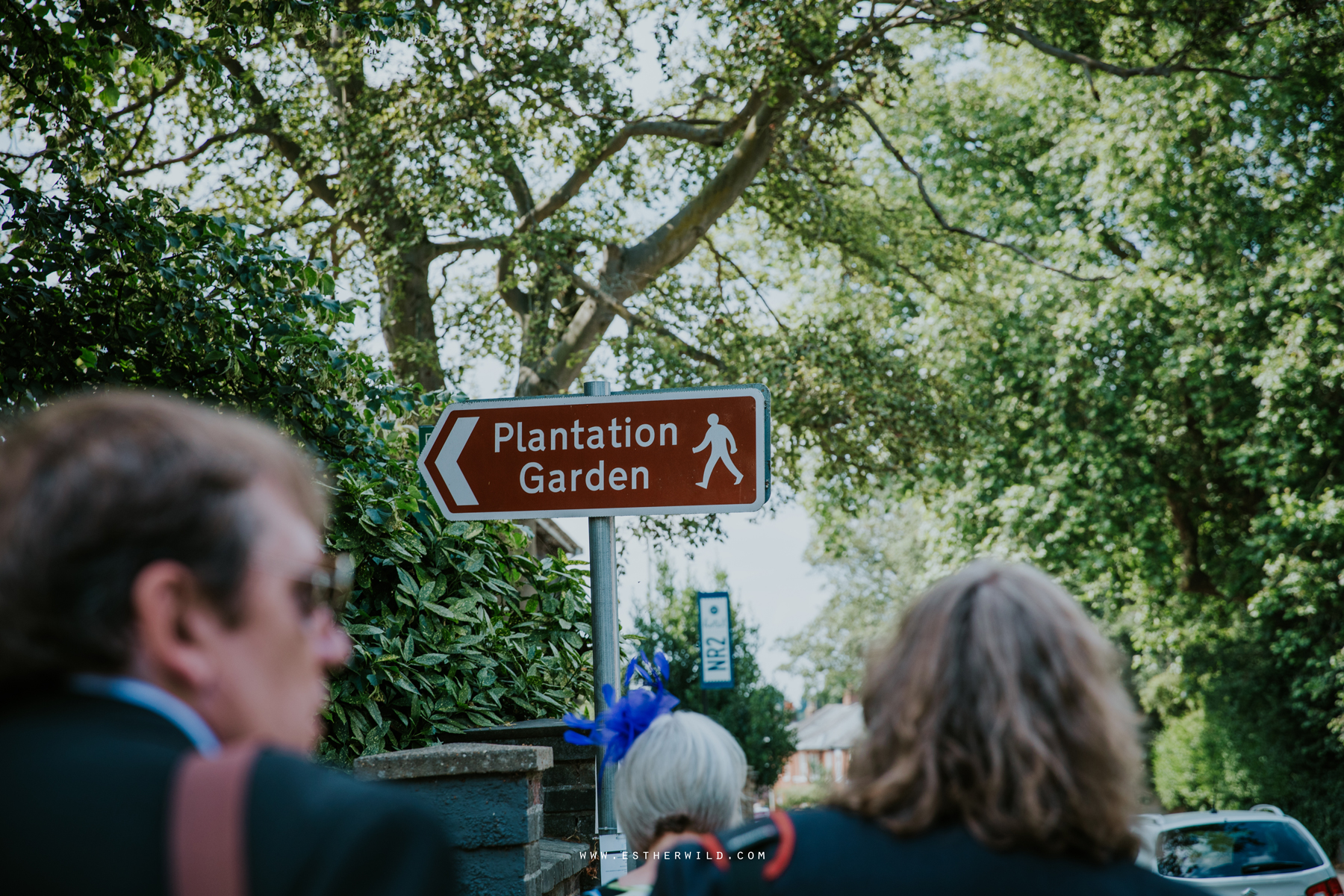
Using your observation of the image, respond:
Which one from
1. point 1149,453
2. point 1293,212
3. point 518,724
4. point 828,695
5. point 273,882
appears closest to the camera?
point 273,882

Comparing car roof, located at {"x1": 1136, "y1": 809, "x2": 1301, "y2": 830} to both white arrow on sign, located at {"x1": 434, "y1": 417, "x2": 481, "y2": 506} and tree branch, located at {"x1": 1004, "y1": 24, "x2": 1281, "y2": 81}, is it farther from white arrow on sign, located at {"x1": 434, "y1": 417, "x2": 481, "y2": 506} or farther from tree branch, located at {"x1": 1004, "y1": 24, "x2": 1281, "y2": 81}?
white arrow on sign, located at {"x1": 434, "y1": 417, "x2": 481, "y2": 506}

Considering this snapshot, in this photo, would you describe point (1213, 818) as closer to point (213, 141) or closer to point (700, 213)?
point (700, 213)

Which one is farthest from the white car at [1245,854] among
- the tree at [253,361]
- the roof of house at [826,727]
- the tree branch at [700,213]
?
the roof of house at [826,727]

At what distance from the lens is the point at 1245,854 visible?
8.26 m

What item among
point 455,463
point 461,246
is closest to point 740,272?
point 461,246

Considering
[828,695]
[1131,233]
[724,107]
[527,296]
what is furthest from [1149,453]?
[828,695]

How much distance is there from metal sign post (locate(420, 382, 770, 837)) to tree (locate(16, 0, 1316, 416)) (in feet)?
22.0

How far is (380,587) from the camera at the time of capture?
211 inches

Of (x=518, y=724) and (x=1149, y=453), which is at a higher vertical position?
(x=1149, y=453)

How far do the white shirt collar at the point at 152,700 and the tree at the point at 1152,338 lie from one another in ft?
38.5

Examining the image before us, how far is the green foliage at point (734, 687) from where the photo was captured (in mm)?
18609

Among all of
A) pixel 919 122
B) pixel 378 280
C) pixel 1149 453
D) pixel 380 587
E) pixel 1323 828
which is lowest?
pixel 1323 828

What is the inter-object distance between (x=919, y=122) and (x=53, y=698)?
62.0 ft

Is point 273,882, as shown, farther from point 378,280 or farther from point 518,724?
point 378,280
